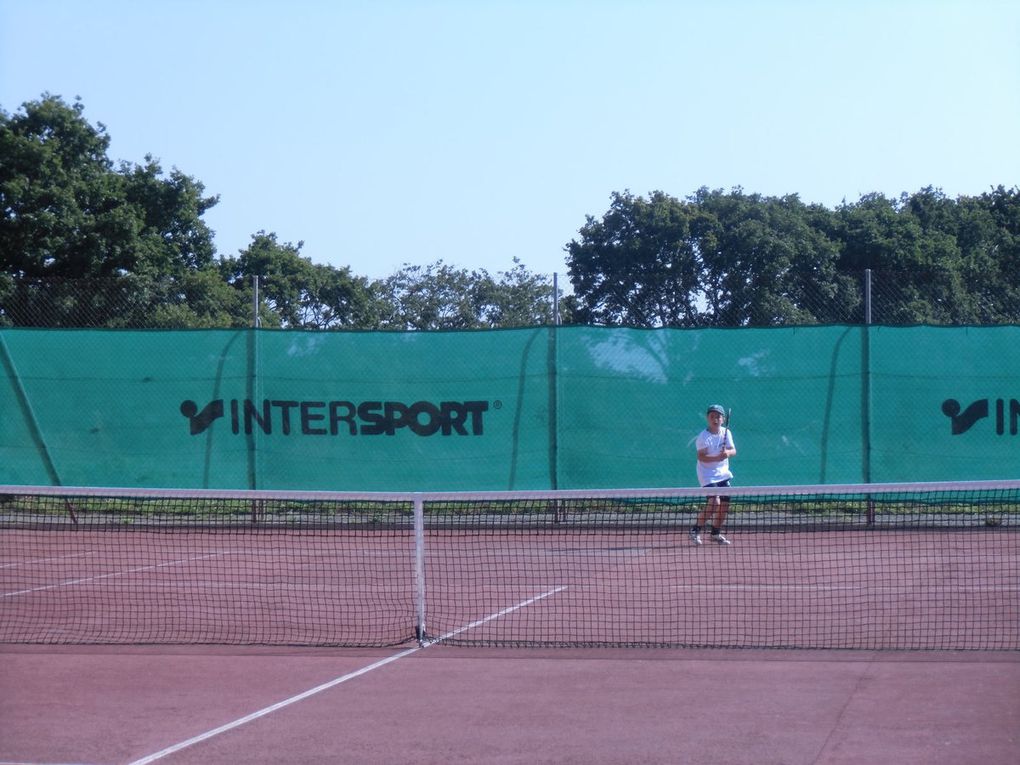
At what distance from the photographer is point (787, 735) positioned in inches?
206

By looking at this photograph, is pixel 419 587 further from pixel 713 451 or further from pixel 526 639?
pixel 713 451

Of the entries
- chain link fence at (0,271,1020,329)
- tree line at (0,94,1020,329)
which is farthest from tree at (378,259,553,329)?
chain link fence at (0,271,1020,329)

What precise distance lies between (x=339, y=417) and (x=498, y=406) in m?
1.76

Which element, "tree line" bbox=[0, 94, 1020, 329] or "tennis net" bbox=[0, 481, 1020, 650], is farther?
"tree line" bbox=[0, 94, 1020, 329]

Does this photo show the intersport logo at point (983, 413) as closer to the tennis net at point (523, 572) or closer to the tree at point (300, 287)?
the tennis net at point (523, 572)

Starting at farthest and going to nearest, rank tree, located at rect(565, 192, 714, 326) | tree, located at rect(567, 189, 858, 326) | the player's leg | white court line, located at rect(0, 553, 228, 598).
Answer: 1. tree, located at rect(565, 192, 714, 326)
2. tree, located at rect(567, 189, 858, 326)
3. the player's leg
4. white court line, located at rect(0, 553, 228, 598)

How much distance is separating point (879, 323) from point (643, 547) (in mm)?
3790

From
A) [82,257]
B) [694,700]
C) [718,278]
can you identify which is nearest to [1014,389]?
[694,700]

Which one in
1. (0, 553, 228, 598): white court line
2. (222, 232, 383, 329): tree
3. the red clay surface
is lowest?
the red clay surface

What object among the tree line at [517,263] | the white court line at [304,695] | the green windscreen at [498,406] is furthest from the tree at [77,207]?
the white court line at [304,695]

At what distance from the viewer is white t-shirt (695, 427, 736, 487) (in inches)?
472

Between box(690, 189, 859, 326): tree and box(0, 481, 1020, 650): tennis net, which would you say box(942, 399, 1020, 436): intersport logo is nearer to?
box(0, 481, 1020, 650): tennis net

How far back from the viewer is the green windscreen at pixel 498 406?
13.0 meters

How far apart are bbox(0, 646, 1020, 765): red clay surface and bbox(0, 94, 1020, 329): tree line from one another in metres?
7.35
